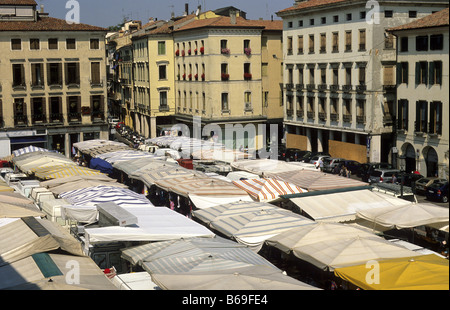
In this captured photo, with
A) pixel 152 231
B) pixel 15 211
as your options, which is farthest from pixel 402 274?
pixel 15 211

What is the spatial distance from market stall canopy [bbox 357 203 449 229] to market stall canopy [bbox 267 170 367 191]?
4.71 metres

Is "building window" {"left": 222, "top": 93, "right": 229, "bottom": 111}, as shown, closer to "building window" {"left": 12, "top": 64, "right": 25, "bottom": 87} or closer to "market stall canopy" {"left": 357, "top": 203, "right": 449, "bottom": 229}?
"building window" {"left": 12, "top": 64, "right": 25, "bottom": 87}

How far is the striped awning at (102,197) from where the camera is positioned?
22.4 meters

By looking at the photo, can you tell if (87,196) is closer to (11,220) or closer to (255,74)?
(11,220)

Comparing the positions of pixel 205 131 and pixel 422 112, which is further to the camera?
pixel 205 131

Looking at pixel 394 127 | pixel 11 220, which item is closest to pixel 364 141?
pixel 394 127

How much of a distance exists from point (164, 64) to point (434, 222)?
55.1 meters

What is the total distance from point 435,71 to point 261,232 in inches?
991

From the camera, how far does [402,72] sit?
43438 millimetres

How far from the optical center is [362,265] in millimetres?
13828

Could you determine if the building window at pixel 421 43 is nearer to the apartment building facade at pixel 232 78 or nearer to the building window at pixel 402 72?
the building window at pixel 402 72

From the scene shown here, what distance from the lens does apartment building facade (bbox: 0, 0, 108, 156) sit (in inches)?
2082

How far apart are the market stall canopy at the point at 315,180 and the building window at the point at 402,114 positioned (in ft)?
59.7

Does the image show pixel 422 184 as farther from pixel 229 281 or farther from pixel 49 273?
pixel 49 273
